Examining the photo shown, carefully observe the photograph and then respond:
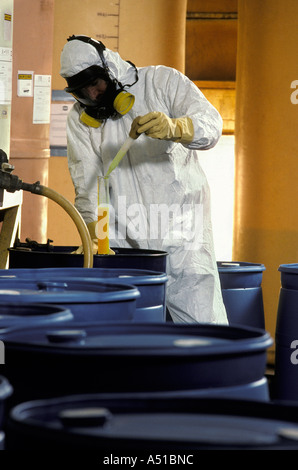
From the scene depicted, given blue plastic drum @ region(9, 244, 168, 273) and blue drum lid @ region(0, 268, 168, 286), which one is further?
blue plastic drum @ region(9, 244, 168, 273)

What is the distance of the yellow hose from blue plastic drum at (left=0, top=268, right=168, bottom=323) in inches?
12.0

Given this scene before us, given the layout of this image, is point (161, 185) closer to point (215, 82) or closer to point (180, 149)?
point (180, 149)

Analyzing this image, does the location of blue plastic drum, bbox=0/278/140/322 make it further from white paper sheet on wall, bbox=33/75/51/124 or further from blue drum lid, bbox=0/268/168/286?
white paper sheet on wall, bbox=33/75/51/124

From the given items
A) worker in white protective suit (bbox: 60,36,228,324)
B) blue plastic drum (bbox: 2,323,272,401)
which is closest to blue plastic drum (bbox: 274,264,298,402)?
worker in white protective suit (bbox: 60,36,228,324)

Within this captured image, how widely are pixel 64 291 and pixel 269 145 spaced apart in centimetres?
322

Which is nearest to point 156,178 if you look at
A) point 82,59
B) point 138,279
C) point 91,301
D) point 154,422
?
point 82,59

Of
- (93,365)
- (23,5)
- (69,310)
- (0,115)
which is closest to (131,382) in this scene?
(93,365)

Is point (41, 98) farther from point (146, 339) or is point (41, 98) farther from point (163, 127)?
point (146, 339)

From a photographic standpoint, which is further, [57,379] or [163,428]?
[57,379]

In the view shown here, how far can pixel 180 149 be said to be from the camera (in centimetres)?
293

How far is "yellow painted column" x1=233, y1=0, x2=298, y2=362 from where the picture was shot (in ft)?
14.7
